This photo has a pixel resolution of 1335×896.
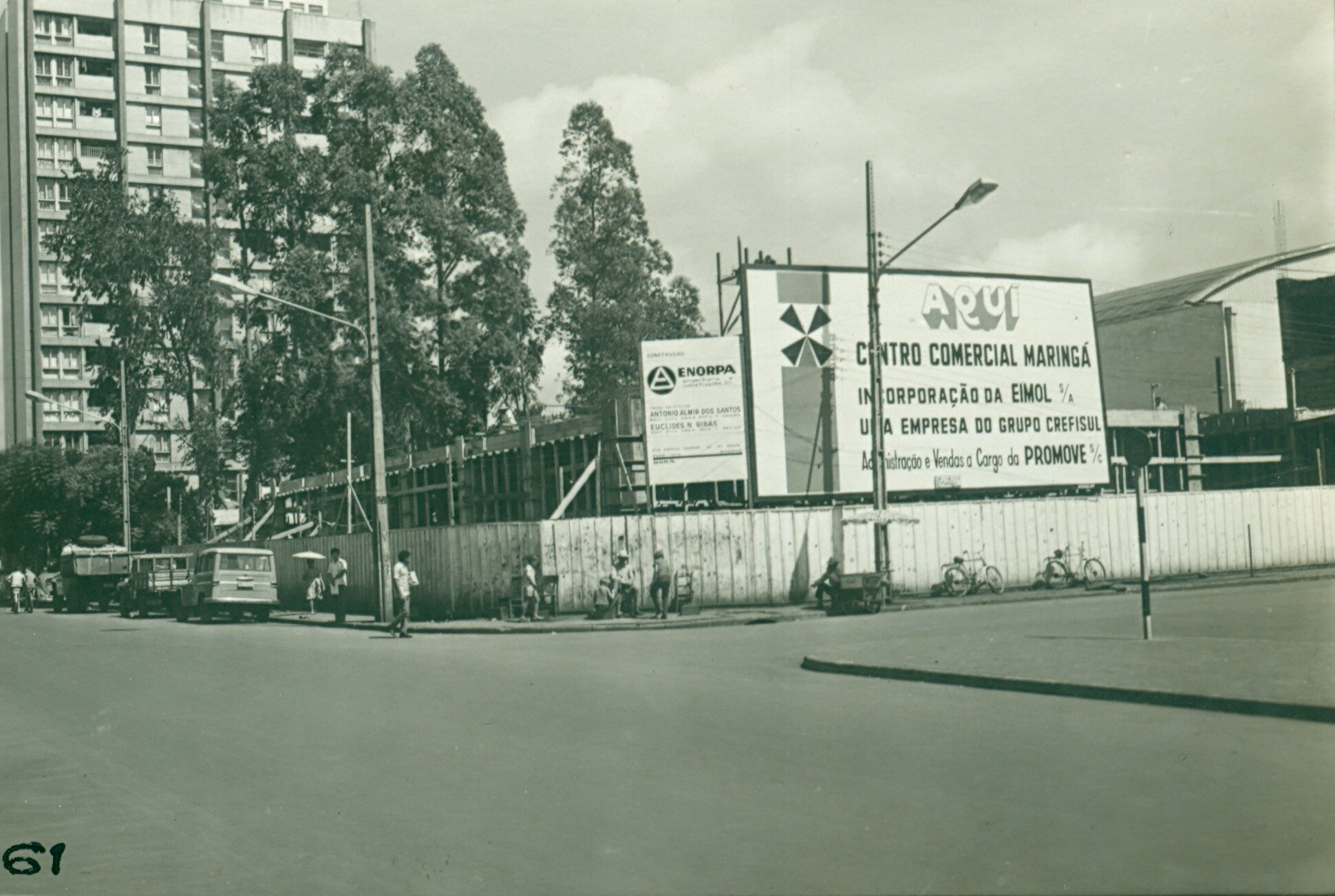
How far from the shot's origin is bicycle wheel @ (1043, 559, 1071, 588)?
31516 mm

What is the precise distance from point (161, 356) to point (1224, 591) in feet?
121

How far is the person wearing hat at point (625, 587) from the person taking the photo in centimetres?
2662

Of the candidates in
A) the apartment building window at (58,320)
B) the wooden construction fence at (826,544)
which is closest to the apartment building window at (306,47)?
the apartment building window at (58,320)

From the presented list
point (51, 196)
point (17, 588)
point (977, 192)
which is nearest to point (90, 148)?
point (51, 196)

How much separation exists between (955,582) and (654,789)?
22979 millimetres

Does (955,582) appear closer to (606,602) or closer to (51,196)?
(606,602)

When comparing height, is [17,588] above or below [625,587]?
above

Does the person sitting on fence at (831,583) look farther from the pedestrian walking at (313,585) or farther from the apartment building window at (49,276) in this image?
the apartment building window at (49,276)

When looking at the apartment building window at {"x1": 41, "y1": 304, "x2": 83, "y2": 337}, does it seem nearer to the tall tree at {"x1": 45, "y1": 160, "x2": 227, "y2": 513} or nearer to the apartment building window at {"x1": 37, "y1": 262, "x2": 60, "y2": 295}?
the apartment building window at {"x1": 37, "y1": 262, "x2": 60, "y2": 295}

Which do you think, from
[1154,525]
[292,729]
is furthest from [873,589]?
[292,729]

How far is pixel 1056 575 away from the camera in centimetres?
3183

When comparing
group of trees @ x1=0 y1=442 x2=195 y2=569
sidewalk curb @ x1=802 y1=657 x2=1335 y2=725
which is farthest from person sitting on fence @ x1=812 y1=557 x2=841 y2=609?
group of trees @ x1=0 y1=442 x2=195 y2=569

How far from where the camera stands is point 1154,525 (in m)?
34.1

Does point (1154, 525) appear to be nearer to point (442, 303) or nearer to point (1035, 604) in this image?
point (1035, 604)
